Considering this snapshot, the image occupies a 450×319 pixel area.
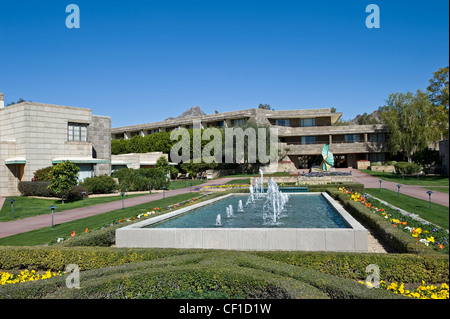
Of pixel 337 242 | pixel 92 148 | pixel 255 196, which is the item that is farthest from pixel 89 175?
pixel 337 242

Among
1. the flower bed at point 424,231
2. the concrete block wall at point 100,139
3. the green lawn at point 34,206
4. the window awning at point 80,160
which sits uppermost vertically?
the concrete block wall at point 100,139

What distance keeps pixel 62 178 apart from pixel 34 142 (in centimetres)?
675

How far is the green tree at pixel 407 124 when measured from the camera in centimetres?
4816

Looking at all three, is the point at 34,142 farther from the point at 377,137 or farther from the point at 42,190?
the point at 377,137

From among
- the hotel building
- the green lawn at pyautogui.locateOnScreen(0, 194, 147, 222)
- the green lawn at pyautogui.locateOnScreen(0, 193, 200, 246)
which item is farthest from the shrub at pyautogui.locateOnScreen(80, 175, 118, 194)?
the hotel building

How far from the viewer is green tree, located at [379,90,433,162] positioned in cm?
4816

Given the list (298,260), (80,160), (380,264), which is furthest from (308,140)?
(380,264)

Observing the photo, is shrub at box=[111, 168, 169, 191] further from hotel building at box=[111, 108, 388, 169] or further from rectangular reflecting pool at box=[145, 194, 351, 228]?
hotel building at box=[111, 108, 388, 169]

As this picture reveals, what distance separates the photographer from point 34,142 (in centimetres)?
2739

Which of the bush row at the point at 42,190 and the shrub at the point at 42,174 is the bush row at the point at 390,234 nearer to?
the bush row at the point at 42,190

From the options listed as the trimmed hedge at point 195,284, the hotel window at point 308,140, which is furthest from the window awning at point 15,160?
the hotel window at point 308,140

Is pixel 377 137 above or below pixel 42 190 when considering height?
above

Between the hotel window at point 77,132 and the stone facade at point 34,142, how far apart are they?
0.39 metres
